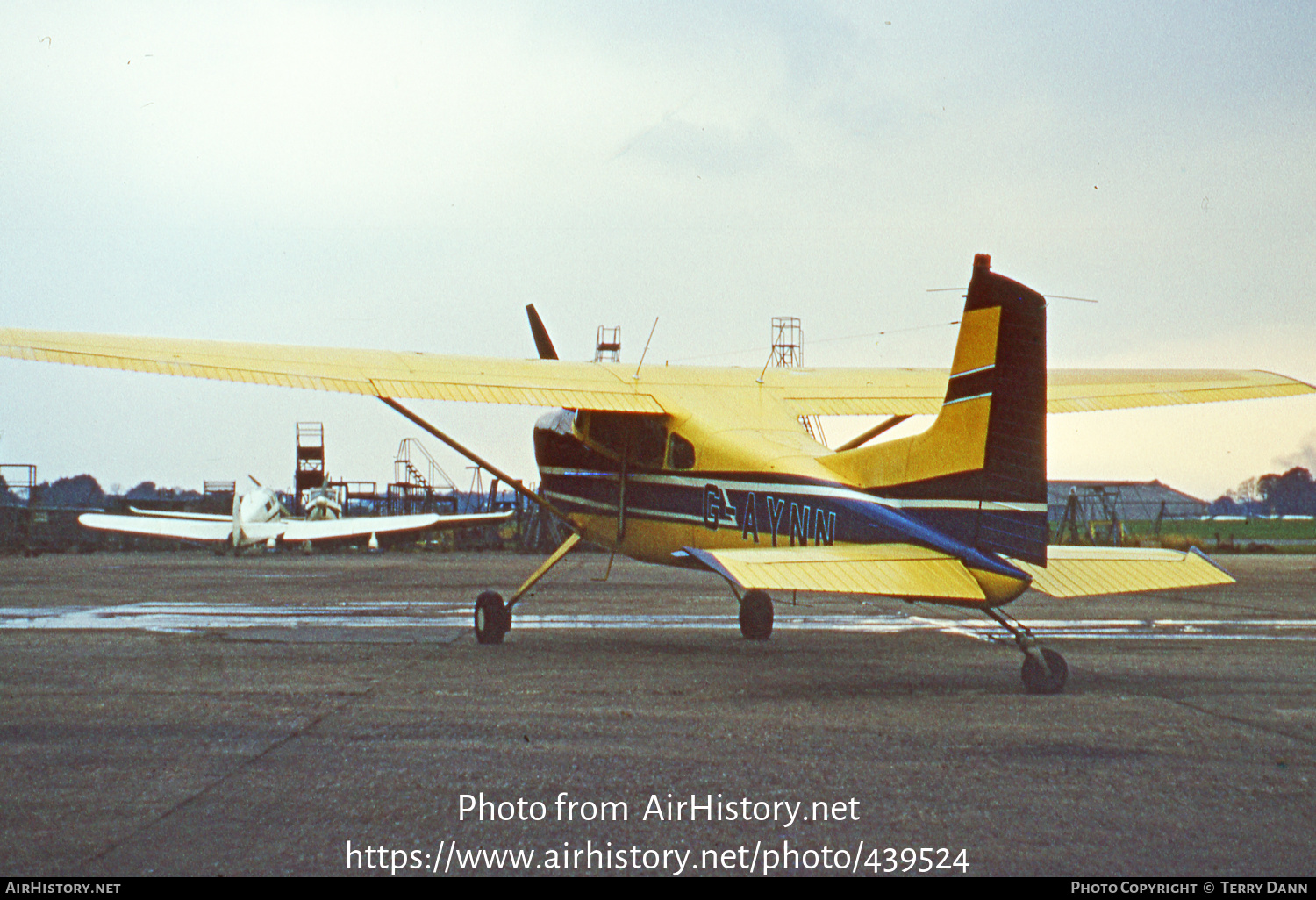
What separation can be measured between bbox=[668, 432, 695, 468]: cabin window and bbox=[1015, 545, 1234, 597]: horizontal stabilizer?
3.48 m

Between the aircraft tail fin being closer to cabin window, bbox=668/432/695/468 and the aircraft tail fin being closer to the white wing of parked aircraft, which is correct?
cabin window, bbox=668/432/695/468

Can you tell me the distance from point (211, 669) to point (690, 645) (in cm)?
443

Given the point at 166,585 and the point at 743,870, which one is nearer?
the point at 743,870

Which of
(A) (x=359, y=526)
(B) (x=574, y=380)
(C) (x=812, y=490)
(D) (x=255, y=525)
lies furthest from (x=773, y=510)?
(D) (x=255, y=525)

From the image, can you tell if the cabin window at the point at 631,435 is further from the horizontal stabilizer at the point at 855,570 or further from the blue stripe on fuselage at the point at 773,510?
the horizontal stabilizer at the point at 855,570

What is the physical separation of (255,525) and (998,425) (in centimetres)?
3579

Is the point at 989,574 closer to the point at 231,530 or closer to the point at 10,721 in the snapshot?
the point at 10,721

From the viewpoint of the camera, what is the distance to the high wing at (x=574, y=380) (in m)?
10.1

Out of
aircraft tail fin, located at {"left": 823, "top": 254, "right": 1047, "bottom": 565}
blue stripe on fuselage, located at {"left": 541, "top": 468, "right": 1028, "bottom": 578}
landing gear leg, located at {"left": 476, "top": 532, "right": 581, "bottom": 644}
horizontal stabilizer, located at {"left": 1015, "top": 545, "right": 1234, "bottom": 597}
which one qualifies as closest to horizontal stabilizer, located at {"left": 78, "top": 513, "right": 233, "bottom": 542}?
landing gear leg, located at {"left": 476, "top": 532, "right": 581, "bottom": 644}

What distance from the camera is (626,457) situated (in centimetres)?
1139

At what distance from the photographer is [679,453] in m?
10.6

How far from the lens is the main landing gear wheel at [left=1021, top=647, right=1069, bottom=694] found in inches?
302

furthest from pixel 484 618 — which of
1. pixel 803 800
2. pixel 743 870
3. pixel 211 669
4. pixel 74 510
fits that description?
pixel 74 510

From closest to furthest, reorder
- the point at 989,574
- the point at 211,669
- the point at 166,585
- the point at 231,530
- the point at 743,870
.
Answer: the point at 743,870 → the point at 989,574 → the point at 211,669 → the point at 166,585 → the point at 231,530
